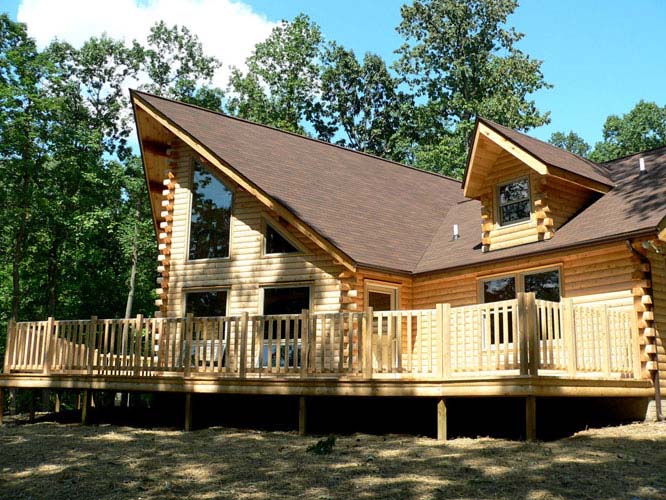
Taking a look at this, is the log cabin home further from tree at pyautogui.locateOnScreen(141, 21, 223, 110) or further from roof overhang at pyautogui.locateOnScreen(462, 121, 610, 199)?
tree at pyautogui.locateOnScreen(141, 21, 223, 110)

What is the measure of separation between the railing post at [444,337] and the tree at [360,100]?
34.3m

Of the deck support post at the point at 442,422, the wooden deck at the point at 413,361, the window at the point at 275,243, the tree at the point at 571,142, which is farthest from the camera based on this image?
the tree at the point at 571,142

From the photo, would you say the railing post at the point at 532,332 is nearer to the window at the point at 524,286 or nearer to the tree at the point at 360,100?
the window at the point at 524,286

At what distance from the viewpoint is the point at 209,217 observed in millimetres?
18359

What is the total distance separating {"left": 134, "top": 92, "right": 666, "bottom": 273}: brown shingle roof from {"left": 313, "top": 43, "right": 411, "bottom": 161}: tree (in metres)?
22.9

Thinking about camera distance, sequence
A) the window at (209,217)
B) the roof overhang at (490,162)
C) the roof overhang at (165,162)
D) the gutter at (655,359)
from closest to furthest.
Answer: the gutter at (655,359) < the roof overhang at (490,162) < the roof overhang at (165,162) < the window at (209,217)

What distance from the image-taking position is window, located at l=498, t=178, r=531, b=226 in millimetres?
16172

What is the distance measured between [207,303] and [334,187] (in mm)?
4550

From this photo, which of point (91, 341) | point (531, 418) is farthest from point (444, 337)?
point (91, 341)

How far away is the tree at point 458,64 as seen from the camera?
4103 cm

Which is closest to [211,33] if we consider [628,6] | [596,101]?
[628,6]

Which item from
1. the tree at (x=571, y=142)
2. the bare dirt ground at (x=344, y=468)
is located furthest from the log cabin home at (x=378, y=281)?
the tree at (x=571, y=142)

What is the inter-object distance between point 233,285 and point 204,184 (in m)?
2.93

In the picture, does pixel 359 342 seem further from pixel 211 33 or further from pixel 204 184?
pixel 211 33
